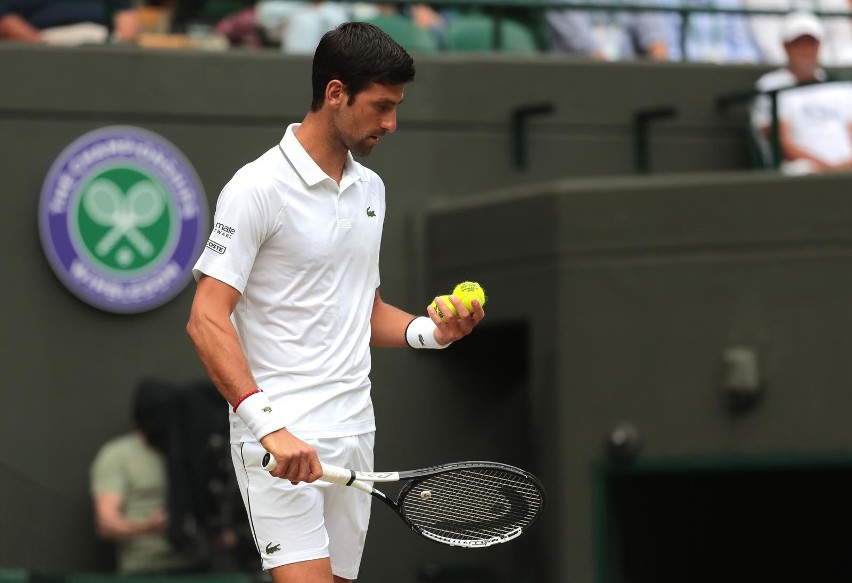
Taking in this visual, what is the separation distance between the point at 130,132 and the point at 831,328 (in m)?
4.05

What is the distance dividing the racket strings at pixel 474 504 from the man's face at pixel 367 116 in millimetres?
960

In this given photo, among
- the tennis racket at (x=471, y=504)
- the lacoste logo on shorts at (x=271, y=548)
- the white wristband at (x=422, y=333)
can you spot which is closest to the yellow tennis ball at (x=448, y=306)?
the white wristband at (x=422, y=333)

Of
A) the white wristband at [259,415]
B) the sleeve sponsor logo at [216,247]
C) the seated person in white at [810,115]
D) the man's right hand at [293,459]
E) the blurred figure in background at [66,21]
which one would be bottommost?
the man's right hand at [293,459]

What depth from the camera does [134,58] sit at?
9.44 m

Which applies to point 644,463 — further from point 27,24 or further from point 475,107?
point 27,24

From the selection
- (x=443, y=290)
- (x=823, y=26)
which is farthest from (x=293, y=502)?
(x=823, y=26)

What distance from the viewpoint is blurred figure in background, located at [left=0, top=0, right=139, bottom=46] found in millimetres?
9281

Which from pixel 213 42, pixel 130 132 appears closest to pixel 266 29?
pixel 213 42

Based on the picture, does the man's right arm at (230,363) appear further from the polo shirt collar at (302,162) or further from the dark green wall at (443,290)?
the dark green wall at (443,290)

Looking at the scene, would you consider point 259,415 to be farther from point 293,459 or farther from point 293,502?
point 293,502

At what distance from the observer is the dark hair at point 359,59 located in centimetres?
453

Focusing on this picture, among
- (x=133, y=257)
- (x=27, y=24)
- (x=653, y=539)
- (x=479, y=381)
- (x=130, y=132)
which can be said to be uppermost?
(x=27, y=24)

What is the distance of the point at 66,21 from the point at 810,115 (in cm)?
435

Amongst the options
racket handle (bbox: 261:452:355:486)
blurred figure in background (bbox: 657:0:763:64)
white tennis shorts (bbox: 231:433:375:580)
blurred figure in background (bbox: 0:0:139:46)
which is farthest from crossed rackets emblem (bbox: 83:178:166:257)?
racket handle (bbox: 261:452:355:486)
